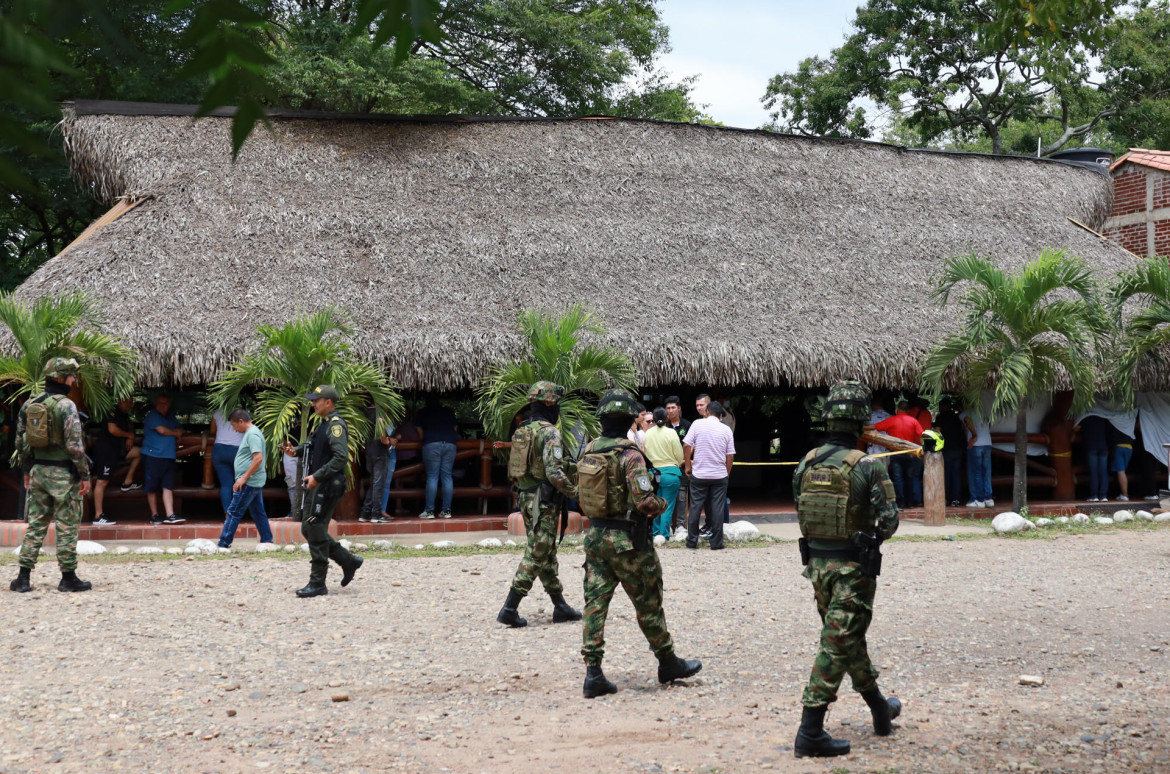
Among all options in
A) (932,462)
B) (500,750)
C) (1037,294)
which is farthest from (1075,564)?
(500,750)

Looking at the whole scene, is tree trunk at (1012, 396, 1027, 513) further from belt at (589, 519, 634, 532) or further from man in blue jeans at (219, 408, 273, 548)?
belt at (589, 519, 634, 532)

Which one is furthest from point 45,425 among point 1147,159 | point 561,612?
point 1147,159

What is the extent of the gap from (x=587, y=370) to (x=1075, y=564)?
17.7 ft

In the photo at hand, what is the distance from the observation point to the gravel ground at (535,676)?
184 inches

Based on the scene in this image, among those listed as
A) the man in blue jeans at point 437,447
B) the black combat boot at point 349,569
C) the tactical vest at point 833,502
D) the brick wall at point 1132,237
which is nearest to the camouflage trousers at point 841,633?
the tactical vest at point 833,502

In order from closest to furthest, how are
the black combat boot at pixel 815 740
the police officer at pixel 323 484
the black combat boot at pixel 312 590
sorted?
the black combat boot at pixel 815 740, the police officer at pixel 323 484, the black combat boot at pixel 312 590

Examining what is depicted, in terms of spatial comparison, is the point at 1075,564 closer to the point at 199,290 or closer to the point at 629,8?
the point at 199,290

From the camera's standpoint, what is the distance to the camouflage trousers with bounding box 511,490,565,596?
23.6ft

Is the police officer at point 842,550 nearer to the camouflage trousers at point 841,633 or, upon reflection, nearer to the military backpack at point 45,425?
the camouflage trousers at point 841,633

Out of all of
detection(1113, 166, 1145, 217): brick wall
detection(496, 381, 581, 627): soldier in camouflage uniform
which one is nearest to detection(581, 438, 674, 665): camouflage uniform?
detection(496, 381, 581, 627): soldier in camouflage uniform

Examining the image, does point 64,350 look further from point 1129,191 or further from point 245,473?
point 1129,191

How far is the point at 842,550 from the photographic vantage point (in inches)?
189

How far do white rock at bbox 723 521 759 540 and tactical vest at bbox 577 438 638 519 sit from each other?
20.9 feet

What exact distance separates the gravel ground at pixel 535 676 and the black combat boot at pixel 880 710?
2.0 inches
